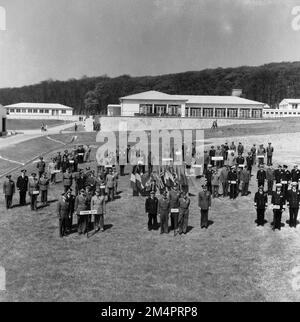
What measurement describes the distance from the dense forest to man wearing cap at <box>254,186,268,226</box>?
330ft

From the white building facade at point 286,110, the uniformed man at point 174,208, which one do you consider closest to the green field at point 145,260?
the uniformed man at point 174,208

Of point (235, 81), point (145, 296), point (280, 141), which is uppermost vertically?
point (235, 81)

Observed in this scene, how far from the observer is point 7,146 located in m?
35.6

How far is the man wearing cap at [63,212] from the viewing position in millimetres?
15523

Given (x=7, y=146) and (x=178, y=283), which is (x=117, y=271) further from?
(x=7, y=146)

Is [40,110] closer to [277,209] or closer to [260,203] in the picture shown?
[260,203]

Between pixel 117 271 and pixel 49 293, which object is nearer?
pixel 49 293

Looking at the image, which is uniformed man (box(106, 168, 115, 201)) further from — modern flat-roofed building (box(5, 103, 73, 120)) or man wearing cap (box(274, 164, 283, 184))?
modern flat-roofed building (box(5, 103, 73, 120))

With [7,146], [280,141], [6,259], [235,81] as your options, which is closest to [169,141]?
[280,141]

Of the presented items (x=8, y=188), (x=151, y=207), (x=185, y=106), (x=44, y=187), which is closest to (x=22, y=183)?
(x=8, y=188)

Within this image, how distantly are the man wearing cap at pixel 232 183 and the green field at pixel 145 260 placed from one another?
5.09 feet

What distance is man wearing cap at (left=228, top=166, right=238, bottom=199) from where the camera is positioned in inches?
775
